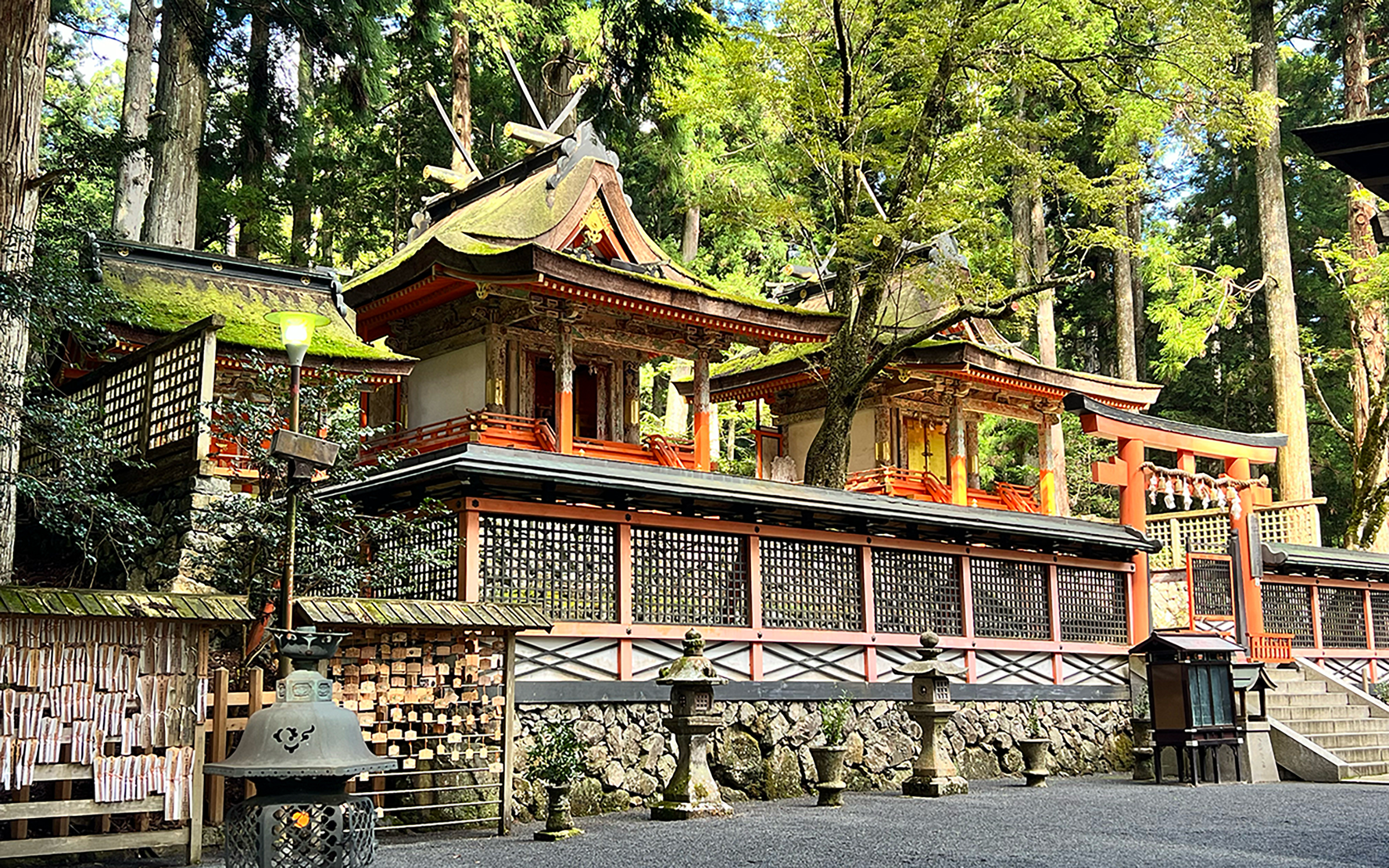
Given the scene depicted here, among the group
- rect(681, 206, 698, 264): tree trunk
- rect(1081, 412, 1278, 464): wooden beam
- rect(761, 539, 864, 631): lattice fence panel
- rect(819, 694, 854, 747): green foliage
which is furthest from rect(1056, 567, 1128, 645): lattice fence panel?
rect(681, 206, 698, 264): tree trunk

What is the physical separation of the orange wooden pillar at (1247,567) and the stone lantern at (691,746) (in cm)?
1151

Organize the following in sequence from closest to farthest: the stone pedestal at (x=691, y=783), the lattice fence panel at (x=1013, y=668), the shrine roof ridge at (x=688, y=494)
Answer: the stone pedestal at (x=691, y=783)
the shrine roof ridge at (x=688, y=494)
the lattice fence panel at (x=1013, y=668)

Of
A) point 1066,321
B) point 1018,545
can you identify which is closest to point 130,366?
point 1018,545

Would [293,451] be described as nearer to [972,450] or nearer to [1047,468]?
[972,450]

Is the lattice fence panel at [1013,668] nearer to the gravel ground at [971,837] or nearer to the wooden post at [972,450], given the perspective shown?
the gravel ground at [971,837]

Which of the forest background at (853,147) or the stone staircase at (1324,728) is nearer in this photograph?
the stone staircase at (1324,728)

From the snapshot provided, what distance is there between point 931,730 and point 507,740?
16.8 ft

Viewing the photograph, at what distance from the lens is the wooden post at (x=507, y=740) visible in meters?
10.4

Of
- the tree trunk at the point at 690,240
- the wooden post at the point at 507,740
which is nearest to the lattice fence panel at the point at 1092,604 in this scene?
the wooden post at the point at 507,740

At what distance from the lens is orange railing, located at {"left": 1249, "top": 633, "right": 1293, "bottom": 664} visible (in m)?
19.2

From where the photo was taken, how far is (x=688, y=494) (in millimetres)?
13188

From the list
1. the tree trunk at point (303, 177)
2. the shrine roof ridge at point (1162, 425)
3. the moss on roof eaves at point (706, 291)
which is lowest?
the shrine roof ridge at point (1162, 425)

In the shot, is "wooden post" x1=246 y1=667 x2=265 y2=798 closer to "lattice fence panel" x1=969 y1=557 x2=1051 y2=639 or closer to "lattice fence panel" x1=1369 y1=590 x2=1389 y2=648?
"lattice fence panel" x1=969 y1=557 x2=1051 y2=639

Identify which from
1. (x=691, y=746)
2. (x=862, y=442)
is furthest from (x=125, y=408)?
(x=862, y=442)
